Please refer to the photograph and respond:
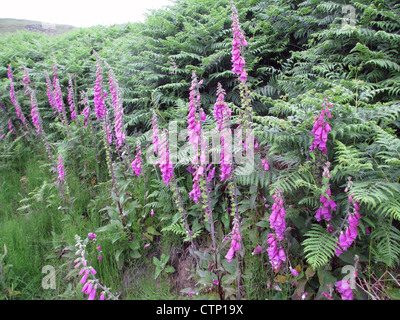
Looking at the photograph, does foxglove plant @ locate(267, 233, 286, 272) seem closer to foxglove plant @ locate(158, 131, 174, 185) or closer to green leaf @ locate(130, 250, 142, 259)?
foxglove plant @ locate(158, 131, 174, 185)

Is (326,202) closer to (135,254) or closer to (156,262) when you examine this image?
(156,262)

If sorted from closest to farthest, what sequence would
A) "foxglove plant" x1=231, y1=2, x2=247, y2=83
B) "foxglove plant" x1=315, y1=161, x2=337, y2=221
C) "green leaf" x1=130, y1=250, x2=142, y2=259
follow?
"foxglove plant" x1=315, y1=161, x2=337, y2=221, "foxglove plant" x1=231, y1=2, x2=247, y2=83, "green leaf" x1=130, y1=250, x2=142, y2=259

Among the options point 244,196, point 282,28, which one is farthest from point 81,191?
point 282,28

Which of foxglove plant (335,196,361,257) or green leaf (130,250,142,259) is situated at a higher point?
foxglove plant (335,196,361,257)

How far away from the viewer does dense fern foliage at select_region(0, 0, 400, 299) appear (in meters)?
2.16

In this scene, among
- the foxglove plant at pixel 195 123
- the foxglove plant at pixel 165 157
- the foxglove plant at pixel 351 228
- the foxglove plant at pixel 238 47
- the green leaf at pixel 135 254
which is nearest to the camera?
the foxglove plant at pixel 351 228

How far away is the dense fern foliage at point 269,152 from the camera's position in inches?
85.1

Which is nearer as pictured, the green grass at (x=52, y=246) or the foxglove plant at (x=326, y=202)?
the foxglove plant at (x=326, y=202)

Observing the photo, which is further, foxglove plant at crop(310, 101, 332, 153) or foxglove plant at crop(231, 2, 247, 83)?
foxglove plant at crop(231, 2, 247, 83)

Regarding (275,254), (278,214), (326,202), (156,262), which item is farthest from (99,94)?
(326,202)

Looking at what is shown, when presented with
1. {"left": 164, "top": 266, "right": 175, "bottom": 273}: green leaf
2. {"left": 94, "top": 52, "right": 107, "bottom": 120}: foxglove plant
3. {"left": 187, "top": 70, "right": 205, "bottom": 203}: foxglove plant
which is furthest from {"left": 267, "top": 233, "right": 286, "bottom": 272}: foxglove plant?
{"left": 94, "top": 52, "right": 107, "bottom": 120}: foxglove plant

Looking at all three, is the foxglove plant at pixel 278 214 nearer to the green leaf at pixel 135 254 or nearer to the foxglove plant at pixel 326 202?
the foxglove plant at pixel 326 202

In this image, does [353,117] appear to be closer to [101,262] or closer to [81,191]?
[101,262]

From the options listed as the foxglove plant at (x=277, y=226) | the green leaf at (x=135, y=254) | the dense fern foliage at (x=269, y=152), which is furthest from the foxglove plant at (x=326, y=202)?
the green leaf at (x=135, y=254)
